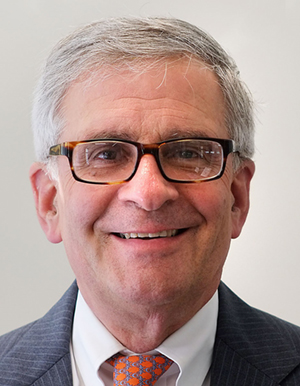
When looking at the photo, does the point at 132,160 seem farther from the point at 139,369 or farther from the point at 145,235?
the point at 139,369

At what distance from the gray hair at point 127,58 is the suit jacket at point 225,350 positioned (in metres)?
0.55

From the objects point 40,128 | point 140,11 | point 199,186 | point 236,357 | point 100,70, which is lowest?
point 236,357

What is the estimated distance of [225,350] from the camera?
84.7 inches

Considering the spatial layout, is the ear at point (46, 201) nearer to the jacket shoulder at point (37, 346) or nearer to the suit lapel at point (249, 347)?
the jacket shoulder at point (37, 346)

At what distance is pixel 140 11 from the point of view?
3322 mm

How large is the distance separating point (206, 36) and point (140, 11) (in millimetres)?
1175

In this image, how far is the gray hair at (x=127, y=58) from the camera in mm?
2084

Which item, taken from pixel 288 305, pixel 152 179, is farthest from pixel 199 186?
pixel 288 305

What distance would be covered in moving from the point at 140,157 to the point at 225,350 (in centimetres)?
69

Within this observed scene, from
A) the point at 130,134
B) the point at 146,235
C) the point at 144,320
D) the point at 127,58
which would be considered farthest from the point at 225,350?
the point at 127,58

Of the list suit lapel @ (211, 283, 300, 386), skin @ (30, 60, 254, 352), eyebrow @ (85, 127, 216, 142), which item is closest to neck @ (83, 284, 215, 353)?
skin @ (30, 60, 254, 352)

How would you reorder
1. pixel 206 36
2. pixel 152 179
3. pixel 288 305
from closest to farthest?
pixel 152 179
pixel 206 36
pixel 288 305

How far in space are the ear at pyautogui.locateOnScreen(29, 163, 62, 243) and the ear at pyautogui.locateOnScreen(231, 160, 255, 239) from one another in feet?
1.91

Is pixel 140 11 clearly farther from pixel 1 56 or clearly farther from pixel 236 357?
pixel 236 357
